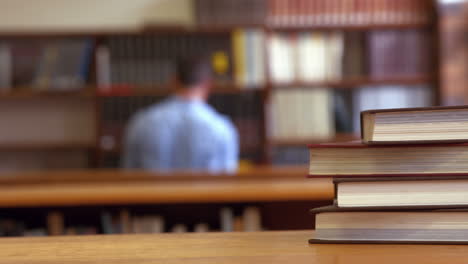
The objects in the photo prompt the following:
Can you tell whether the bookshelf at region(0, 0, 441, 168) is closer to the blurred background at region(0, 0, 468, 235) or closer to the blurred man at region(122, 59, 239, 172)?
the blurred background at region(0, 0, 468, 235)

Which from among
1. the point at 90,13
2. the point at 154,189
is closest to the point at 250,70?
the point at 90,13

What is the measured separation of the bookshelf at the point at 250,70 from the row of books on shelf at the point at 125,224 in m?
2.25

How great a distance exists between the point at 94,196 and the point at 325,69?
285 cm

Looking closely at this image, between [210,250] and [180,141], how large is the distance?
2818mm

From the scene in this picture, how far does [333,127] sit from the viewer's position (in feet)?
15.9

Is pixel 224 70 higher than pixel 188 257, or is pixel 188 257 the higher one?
pixel 224 70

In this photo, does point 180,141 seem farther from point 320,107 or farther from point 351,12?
point 351,12

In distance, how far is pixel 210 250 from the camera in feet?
2.64

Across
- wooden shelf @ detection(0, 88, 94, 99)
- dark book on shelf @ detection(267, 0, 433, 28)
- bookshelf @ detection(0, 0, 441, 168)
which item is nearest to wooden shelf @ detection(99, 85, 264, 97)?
bookshelf @ detection(0, 0, 441, 168)

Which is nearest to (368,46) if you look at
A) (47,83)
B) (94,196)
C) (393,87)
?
(393,87)

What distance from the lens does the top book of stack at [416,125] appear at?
80 cm

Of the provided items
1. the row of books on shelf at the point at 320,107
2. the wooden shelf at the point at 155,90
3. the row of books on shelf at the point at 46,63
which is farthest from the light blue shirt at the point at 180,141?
the row of books on shelf at the point at 46,63

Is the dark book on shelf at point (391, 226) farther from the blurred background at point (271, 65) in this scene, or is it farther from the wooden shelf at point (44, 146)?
the wooden shelf at point (44, 146)

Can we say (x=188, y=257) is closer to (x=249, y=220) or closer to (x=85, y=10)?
(x=249, y=220)
